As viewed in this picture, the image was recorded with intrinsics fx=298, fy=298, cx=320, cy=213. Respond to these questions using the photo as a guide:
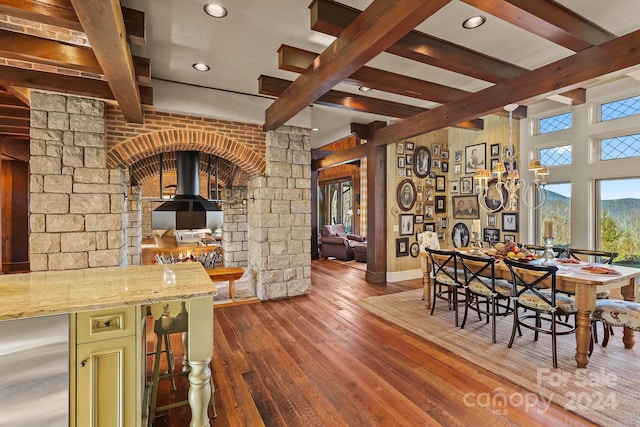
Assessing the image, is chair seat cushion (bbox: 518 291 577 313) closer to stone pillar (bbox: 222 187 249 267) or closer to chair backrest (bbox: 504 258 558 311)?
chair backrest (bbox: 504 258 558 311)

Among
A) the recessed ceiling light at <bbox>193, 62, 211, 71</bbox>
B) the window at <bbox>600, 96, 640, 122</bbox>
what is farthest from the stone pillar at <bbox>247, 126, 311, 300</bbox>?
the window at <bbox>600, 96, 640, 122</bbox>

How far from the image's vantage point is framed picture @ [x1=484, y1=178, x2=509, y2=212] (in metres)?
5.59

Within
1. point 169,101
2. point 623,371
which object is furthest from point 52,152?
point 623,371

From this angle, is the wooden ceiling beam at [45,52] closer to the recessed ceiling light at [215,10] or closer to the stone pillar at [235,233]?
the recessed ceiling light at [215,10]

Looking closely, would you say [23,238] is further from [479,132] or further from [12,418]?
[479,132]

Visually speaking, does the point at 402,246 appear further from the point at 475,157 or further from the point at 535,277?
the point at 535,277

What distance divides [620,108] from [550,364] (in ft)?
13.2

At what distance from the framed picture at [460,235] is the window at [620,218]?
6.95ft

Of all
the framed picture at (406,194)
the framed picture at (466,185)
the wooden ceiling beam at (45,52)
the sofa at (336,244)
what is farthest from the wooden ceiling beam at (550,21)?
the sofa at (336,244)

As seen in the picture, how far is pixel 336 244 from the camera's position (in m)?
8.32

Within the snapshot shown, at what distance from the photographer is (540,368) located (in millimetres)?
2572

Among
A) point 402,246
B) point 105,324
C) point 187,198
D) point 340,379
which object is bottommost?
point 340,379

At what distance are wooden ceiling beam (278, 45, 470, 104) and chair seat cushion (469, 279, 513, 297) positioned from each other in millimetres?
2373

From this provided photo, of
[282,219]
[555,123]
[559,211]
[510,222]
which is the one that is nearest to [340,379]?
[282,219]
